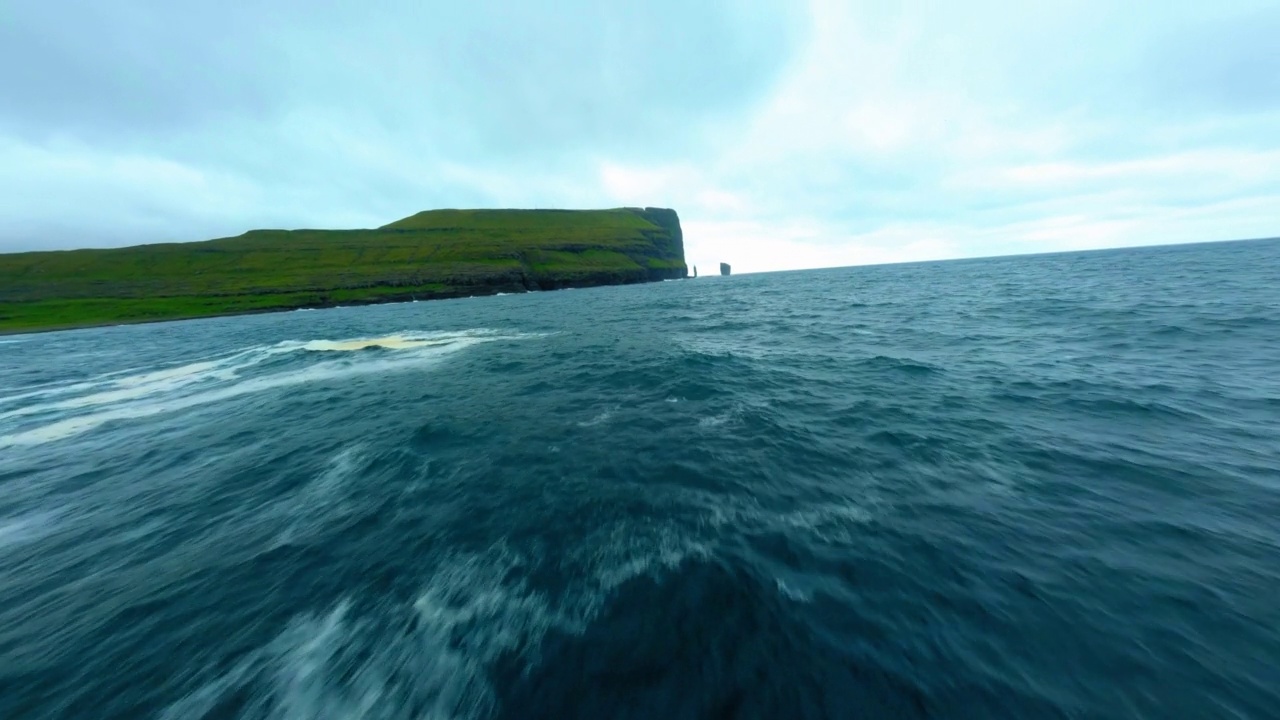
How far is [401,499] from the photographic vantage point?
1066 centimetres

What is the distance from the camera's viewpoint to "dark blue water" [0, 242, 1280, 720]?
18.7 ft

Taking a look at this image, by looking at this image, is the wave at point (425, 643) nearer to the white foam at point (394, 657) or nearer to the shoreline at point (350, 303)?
the white foam at point (394, 657)

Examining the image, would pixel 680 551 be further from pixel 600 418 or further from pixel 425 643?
pixel 600 418

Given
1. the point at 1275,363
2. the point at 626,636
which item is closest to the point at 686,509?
the point at 626,636

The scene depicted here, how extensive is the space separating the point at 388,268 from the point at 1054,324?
153 metres

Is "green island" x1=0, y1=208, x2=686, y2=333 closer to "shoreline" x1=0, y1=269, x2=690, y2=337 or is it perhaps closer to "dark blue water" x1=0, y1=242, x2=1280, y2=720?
"shoreline" x1=0, y1=269, x2=690, y2=337

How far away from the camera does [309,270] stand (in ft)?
431

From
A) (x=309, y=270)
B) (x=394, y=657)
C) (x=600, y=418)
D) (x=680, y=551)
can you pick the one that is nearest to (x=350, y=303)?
(x=309, y=270)

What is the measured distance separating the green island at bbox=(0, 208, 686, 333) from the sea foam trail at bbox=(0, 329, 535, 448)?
7986 cm

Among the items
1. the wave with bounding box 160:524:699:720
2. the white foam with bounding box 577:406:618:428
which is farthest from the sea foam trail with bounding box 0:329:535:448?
the wave with bounding box 160:524:699:720

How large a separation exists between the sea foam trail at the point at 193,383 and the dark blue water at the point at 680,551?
1643mm

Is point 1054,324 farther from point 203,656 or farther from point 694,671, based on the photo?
point 203,656

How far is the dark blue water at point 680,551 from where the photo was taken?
5.70 metres

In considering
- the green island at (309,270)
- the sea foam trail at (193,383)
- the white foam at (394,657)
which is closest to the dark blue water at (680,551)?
the white foam at (394,657)
